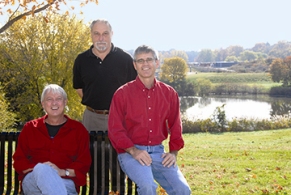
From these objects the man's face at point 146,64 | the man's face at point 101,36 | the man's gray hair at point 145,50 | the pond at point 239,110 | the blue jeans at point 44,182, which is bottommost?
the pond at point 239,110

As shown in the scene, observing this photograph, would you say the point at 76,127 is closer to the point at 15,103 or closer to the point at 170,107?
the point at 170,107

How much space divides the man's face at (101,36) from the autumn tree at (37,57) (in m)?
21.9

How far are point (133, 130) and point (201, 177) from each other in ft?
14.2

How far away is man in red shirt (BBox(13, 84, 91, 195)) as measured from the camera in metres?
4.51

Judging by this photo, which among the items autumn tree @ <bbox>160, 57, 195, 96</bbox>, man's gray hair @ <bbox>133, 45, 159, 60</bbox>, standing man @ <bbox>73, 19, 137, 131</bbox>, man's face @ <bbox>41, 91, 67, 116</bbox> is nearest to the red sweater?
man's face @ <bbox>41, 91, 67, 116</bbox>

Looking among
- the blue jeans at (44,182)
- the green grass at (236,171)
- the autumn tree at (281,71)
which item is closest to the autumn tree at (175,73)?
the autumn tree at (281,71)

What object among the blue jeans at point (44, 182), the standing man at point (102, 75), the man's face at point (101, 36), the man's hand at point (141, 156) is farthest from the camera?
the standing man at point (102, 75)

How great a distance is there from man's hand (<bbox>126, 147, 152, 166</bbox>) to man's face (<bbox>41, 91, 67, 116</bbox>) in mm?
930

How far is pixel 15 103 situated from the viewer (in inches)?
1057

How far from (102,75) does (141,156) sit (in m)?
1.47

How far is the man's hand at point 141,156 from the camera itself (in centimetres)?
434

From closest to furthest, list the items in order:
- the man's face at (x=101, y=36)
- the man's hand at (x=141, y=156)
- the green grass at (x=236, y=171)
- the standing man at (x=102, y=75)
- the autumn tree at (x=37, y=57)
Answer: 1. the man's hand at (x=141, y=156)
2. the man's face at (x=101, y=36)
3. the standing man at (x=102, y=75)
4. the green grass at (x=236, y=171)
5. the autumn tree at (x=37, y=57)

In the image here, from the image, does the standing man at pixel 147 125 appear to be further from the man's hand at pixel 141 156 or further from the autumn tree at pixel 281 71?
Result: the autumn tree at pixel 281 71

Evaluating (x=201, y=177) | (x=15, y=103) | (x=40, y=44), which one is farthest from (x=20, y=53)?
(x=201, y=177)
